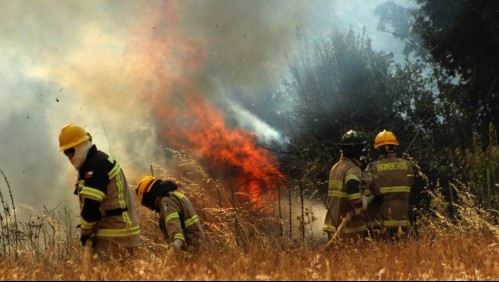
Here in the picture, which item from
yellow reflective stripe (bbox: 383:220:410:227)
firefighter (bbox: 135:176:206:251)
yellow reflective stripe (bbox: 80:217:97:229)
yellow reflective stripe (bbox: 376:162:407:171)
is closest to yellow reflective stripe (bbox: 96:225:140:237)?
yellow reflective stripe (bbox: 80:217:97:229)

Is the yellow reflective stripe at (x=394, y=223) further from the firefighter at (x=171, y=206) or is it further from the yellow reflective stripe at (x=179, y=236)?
the yellow reflective stripe at (x=179, y=236)

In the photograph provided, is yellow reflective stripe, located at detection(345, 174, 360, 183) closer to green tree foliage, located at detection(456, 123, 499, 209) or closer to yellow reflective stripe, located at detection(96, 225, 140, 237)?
yellow reflective stripe, located at detection(96, 225, 140, 237)

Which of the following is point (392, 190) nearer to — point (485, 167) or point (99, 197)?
point (485, 167)

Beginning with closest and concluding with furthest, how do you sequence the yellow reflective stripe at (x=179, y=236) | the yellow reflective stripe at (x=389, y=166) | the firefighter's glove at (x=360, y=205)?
the yellow reflective stripe at (x=179, y=236), the firefighter's glove at (x=360, y=205), the yellow reflective stripe at (x=389, y=166)

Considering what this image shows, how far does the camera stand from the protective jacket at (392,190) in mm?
8773

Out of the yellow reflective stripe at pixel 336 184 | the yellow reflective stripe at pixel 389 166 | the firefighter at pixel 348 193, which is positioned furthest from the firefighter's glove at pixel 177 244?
the yellow reflective stripe at pixel 389 166

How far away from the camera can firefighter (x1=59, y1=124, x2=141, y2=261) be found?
21.4 ft

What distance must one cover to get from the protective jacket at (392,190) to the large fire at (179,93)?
8.94m

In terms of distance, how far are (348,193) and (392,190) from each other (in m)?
1.00

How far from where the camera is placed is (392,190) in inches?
350

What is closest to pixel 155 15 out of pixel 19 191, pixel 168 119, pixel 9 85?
pixel 168 119

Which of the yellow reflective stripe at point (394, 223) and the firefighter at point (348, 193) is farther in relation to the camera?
the yellow reflective stripe at point (394, 223)

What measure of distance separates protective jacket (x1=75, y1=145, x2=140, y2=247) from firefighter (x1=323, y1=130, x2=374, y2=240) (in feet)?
7.63

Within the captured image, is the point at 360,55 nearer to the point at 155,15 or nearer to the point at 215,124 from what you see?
the point at 215,124
